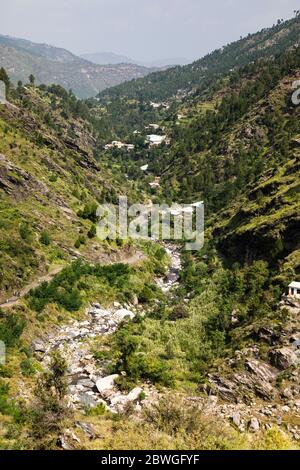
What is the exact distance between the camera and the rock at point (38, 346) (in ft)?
132

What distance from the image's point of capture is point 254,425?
1160 inches

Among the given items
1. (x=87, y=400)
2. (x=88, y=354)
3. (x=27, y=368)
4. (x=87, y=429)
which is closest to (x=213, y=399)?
(x=87, y=400)

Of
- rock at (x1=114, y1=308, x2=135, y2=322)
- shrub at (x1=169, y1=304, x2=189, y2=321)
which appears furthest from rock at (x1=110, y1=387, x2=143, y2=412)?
shrub at (x1=169, y1=304, x2=189, y2=321)

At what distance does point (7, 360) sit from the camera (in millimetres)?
36125

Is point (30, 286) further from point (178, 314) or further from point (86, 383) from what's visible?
point (86, 383)

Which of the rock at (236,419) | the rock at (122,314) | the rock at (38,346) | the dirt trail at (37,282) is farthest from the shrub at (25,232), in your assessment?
the rock at (236,419)

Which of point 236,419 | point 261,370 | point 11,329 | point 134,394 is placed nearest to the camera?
point 236,419

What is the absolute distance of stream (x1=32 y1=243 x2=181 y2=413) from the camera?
33.5 m

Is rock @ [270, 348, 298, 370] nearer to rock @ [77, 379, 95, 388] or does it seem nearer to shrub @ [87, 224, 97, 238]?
rock @ [77, 379, 95, 388]

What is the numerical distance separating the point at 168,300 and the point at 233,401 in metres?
27.4

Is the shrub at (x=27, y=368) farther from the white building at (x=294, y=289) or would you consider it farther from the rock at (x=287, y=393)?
the white building at (x=294, y=289)

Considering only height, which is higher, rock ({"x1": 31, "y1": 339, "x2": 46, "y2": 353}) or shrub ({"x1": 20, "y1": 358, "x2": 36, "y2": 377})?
shrub ({"x1": 20, "y1": 358, "x2": 36, "y2": 377})

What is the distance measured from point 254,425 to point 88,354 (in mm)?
16818

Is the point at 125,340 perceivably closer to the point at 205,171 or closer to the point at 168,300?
the point at 168,300
